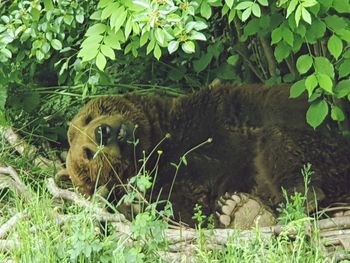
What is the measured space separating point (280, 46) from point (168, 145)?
1.04m

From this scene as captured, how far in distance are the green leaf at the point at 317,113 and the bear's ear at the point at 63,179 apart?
175 centimetres

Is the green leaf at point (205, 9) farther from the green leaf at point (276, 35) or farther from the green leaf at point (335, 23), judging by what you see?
the green leaf at point (335, 23)

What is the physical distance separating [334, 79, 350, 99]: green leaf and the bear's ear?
1.90 meters

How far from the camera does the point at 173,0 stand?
4.15 metres

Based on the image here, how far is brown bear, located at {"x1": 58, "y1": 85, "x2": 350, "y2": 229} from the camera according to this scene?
199 inches

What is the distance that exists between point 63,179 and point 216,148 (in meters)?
1.13

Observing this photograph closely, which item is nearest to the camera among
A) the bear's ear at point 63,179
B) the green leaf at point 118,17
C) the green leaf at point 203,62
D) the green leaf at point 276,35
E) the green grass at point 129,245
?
the green grass at point 129,245

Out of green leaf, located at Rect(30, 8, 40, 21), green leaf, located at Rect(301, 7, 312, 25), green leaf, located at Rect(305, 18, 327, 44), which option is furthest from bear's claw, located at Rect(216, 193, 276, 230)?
green leaf, located at Rect(30, 8, 40, 21)

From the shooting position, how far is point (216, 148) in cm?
519

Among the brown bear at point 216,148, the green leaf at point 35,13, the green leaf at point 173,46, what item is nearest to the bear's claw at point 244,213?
the brown bear at point 216,148

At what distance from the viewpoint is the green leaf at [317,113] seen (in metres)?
4.66

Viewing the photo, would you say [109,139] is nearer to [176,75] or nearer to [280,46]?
[280,46]

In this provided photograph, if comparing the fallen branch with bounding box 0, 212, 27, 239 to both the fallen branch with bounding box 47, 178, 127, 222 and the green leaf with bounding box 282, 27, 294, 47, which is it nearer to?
the fallen branch with bounding box 47, 178, 127, 222

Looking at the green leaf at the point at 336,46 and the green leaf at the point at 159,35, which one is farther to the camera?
the green leaf at the point at 336,46
